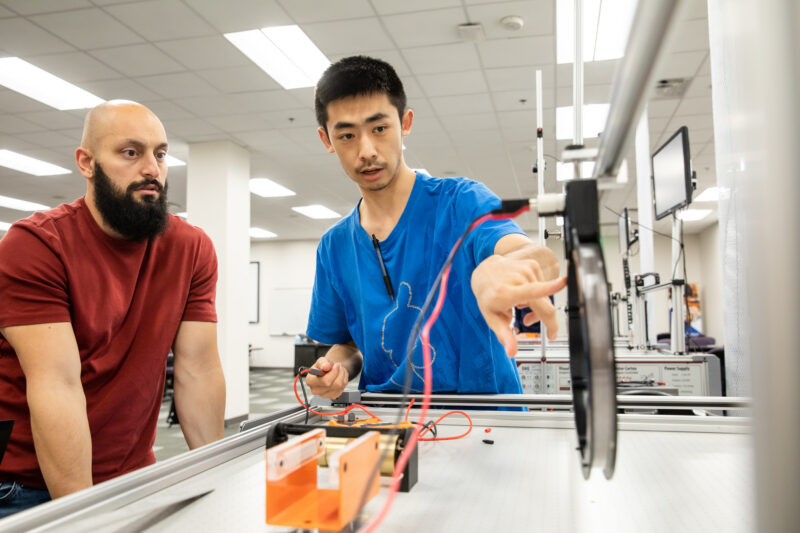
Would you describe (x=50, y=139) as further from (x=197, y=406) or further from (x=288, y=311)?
(x=288, y=311)

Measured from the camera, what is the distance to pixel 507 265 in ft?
1.94

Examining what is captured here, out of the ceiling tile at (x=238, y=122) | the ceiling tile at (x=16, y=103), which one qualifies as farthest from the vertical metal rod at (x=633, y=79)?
the ceiling tile at (x=16, y=103)

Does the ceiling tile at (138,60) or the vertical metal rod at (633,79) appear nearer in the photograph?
the vertical metal rod at (633,79)

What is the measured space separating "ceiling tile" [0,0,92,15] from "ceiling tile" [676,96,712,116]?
463 cm

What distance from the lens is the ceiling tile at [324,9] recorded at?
3.32m

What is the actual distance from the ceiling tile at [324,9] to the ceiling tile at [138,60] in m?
1.12

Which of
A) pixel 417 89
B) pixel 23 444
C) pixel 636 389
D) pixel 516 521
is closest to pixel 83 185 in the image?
pixel 417 89

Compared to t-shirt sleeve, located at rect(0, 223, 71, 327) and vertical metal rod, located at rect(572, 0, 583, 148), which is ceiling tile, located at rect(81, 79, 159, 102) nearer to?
t-shirt sleeve, located at rect(0, 223, 71, 327)

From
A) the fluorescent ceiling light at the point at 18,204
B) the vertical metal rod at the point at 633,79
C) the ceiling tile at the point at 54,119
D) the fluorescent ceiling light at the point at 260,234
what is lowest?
the vertical metal rod at the point at 633,79

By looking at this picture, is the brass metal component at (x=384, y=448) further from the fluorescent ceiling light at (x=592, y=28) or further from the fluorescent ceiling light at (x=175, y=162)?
the fluorescent ceiling light at (x=175, y=162)

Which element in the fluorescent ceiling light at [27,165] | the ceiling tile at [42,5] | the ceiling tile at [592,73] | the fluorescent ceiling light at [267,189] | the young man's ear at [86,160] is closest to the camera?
the young man's ear at [86,160]

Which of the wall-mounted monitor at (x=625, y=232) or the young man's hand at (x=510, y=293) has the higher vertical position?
the wall-mounted monitor at (x=625, y=232)

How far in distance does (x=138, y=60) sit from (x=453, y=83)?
237cm

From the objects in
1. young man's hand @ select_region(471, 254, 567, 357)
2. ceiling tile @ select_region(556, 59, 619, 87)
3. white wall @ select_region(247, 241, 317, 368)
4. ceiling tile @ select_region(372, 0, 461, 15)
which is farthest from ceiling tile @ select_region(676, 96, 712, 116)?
white wall @ select_region(247, 241, 317, 368)
